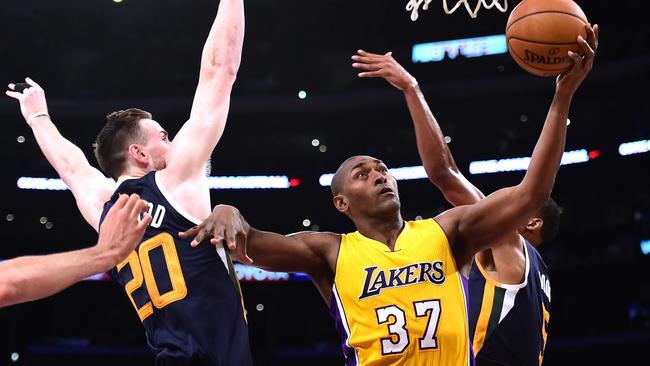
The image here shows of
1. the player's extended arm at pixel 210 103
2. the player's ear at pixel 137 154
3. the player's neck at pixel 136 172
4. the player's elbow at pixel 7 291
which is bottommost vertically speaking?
the player's elbow at pixel 7 291

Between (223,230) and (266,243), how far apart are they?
2.07ft

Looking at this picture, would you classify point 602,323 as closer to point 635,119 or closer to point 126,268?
point 635,119

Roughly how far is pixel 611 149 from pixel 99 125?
11513mm

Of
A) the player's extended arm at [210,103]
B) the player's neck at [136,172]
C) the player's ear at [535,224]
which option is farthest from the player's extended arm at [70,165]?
the player's ear at [535,224]

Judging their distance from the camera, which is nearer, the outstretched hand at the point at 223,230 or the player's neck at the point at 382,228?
the outstretched hand at the point at 223,230

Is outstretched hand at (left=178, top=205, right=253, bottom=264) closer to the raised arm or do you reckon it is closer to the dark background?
the raised arm

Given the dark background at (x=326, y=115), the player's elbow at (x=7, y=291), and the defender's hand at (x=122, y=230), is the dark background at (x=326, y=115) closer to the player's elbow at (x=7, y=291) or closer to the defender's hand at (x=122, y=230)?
the defender's hand at (x=122, y=230)

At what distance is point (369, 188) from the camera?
446 cm

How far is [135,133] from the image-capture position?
169 inches

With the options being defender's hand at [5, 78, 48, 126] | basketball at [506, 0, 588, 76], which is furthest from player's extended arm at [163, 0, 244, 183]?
basketball at [506, 0, 588, 76]

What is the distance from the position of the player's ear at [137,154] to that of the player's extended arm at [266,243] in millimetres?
675

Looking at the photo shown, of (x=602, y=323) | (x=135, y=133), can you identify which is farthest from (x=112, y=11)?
(x=135, y=133)

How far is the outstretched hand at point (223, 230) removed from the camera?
3.35m

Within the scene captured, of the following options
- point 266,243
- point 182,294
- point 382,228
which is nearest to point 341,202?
point 382,228
